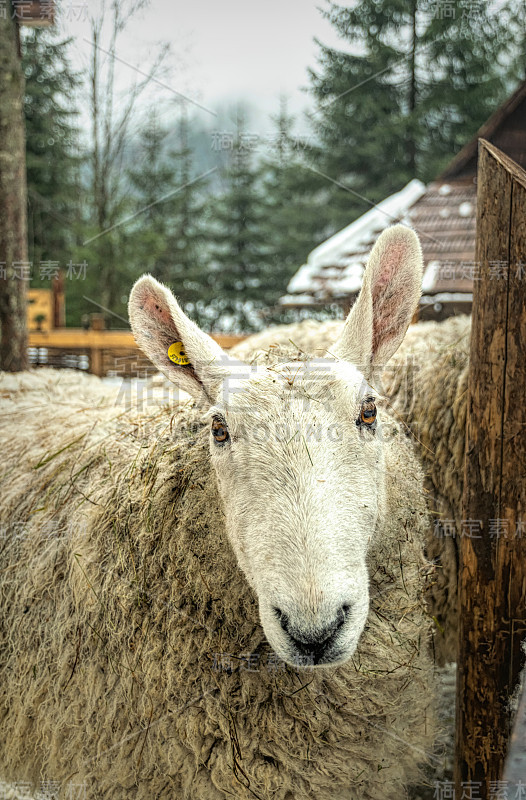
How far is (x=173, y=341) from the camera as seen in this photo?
7.79 ft

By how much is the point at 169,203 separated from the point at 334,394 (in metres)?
7.78

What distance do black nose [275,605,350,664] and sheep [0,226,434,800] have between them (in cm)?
20

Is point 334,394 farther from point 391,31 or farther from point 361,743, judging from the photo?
point 391,31

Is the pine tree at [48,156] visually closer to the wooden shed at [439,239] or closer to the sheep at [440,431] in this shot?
the wooden shed at [439,239]

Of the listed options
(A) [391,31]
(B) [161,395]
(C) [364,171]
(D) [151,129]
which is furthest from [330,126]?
(B) [161,395]

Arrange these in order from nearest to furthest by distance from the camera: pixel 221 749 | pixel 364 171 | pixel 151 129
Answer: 1. pixel 221 749
2. pixel 151 129
3. pixel 364 171

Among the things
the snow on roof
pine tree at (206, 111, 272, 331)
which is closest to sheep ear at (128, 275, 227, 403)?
the snow on roof

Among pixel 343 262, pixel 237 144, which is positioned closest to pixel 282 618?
pixel 237 144

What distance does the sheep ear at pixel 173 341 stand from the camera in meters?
2.26

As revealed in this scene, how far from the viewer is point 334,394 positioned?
Result: 6.70 ft

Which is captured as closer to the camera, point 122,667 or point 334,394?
point 334,394

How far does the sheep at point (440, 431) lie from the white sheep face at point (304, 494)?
1275 mm

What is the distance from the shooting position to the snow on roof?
7.09m

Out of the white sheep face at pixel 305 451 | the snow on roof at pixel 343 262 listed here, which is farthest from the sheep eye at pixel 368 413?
the snow on roof at pixel 343 262
